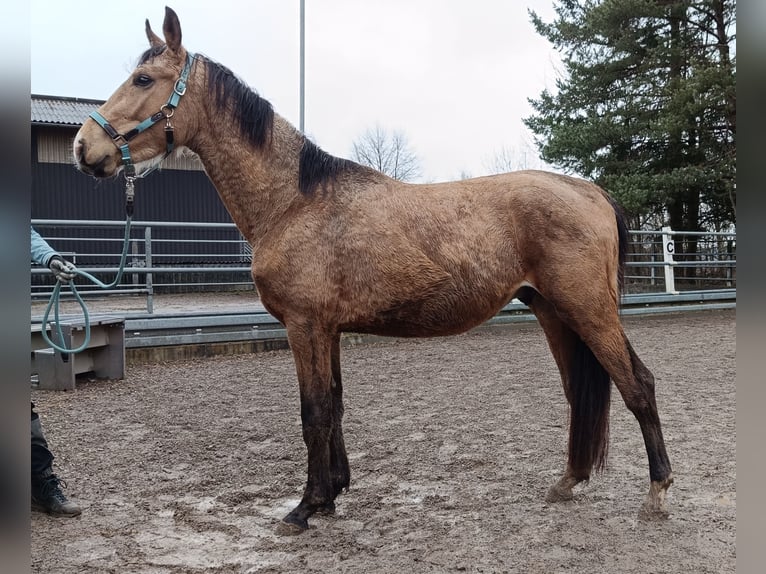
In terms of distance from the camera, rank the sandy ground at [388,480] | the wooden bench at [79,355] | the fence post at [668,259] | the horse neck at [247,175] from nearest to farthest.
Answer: the sandy ground at [388,480] → the horse neck at [247,175] → the wooden bench at [79,355] → the fence post at [668,259]

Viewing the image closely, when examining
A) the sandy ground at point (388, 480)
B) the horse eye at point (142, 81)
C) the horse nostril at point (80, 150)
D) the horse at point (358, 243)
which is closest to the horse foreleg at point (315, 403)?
the horse at point (358, 243)

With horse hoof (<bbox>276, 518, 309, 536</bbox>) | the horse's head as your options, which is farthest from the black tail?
the horse's head

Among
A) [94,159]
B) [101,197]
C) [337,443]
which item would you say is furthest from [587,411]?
[101,197]

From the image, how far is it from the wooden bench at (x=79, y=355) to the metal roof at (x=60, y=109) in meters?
9.75

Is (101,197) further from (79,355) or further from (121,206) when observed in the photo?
(79,355)

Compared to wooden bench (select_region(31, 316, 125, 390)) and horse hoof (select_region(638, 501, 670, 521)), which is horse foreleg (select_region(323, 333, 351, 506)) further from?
wooden bench (select_region(31, 316, 125, 390))

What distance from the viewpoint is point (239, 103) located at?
2.77 m

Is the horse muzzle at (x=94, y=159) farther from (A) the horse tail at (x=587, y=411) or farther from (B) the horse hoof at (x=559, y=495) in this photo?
(B) the horse hoof at (x=559, y=495)

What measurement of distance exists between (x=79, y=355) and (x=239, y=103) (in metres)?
3.95

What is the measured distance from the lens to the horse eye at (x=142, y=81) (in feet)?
8.64

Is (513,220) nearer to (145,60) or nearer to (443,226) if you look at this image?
(443,226)

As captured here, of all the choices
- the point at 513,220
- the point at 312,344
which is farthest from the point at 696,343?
the point at 312,344

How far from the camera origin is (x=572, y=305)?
2631 mm

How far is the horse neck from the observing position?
9.02ft
